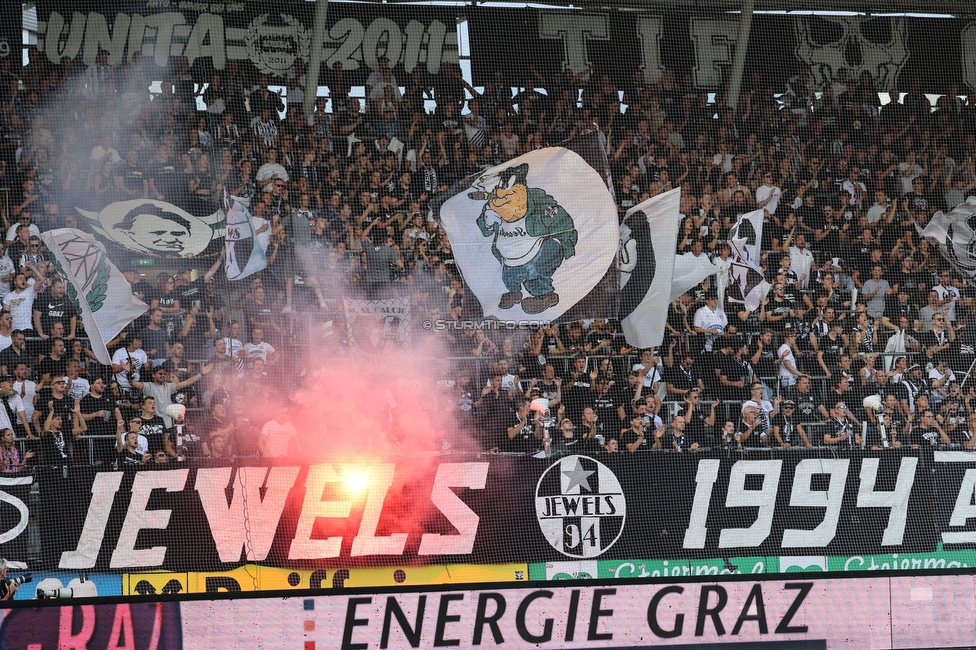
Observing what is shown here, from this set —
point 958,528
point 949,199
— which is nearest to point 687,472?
point 958,528

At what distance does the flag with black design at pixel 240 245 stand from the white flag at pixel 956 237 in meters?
7.05

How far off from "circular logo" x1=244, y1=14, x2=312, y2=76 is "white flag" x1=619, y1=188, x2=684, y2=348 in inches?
164

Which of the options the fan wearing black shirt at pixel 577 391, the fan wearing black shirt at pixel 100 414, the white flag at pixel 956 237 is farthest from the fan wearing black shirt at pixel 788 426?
the fan wearing black shirt at pixel 100 414

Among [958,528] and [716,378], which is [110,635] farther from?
[958,528]

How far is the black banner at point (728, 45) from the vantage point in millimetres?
12586

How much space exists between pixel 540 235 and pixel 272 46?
3.78 metres

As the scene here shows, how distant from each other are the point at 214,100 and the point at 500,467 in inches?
208

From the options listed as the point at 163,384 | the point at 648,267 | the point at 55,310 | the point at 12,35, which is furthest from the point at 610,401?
the point at 12,35

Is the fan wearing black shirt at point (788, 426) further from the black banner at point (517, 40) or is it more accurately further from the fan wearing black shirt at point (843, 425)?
the black banner at point (517, 40)

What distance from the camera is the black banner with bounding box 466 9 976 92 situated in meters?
12.6

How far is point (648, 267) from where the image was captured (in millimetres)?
10797

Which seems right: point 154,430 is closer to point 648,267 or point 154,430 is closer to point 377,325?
point 377,325

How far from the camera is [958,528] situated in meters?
9.16

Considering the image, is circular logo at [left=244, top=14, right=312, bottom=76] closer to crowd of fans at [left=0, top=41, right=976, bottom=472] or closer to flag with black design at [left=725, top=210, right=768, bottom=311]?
crowd of fans at [left=0, top=41, right=976, bottom=472]
